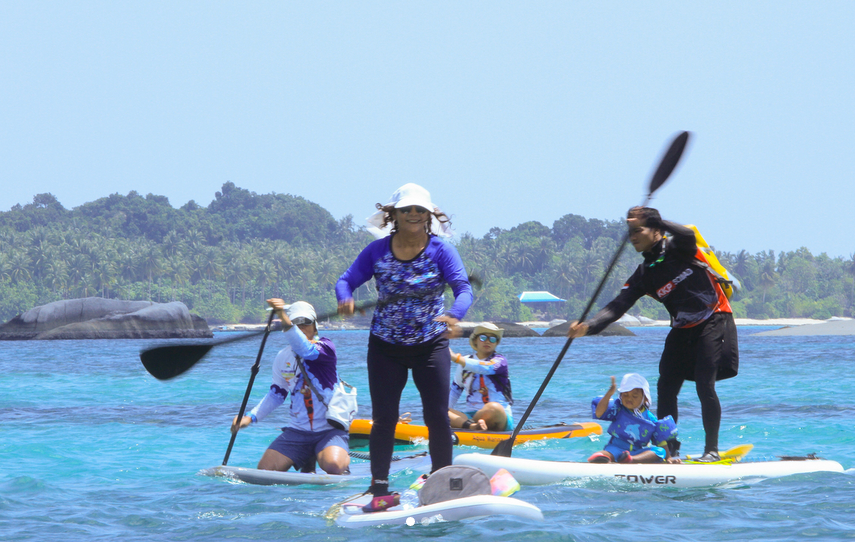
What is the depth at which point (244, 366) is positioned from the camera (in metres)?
29.2

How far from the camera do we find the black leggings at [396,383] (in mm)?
4637

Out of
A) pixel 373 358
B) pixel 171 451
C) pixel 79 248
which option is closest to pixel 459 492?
pixel 373 358

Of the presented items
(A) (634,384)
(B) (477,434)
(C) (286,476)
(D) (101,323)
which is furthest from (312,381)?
(D) (101,323)

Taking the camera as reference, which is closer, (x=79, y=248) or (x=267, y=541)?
(x=267, y=541)

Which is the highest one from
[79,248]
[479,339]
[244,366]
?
[79,248]

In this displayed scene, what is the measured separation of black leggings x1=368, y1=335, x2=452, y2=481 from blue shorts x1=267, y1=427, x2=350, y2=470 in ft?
5.79

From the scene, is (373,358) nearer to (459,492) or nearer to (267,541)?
(459,492)

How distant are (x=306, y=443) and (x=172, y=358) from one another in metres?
1.30

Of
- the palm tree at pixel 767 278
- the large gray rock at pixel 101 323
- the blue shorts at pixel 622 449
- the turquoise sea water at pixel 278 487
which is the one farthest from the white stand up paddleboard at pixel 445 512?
the palm tree at pixel 767 278

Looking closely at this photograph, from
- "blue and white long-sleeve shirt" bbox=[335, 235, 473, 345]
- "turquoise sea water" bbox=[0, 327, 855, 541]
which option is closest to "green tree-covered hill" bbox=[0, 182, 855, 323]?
"turquoise sea water" bbox=[0, 327, 855, 541]

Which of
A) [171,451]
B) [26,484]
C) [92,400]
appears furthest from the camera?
[92,400]

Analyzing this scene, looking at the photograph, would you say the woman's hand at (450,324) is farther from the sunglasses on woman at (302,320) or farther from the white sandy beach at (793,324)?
the white sandy beach at (793,324)

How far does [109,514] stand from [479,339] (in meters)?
4.16

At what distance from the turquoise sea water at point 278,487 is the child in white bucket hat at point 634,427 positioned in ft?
1.54
